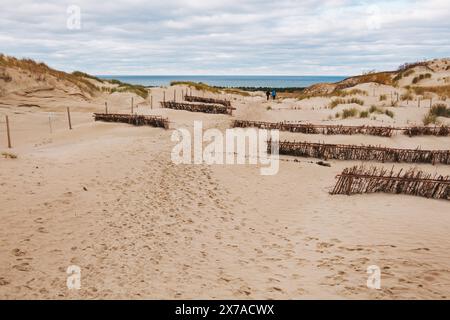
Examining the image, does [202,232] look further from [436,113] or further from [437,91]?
[437,91]

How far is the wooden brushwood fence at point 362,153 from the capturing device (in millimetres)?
12657

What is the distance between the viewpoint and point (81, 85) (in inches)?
1164

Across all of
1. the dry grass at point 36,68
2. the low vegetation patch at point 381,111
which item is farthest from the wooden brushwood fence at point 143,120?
the low vegetation patch at point 381,111

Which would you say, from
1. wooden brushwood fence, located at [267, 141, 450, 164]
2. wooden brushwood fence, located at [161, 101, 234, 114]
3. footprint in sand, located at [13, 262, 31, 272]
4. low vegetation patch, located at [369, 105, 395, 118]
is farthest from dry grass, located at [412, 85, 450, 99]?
footprint in sand, located at [13, 262, 31, 272]

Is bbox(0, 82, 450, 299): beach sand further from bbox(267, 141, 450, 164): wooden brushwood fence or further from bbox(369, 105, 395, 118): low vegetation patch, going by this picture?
bbox(369, 105, 395, 118): low vegetation patch

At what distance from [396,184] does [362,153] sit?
4.09 meters

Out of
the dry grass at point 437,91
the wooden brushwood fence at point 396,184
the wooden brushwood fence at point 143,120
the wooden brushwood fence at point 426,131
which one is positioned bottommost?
the wooden brushwood fence at point 396,184

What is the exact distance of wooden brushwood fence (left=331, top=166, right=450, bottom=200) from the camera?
29.3 ft

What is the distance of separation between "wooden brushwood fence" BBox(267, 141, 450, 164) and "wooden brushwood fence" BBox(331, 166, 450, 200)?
3.61 meters

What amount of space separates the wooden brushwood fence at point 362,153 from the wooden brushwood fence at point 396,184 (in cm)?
361

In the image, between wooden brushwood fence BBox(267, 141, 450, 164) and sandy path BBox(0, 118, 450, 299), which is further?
wooden brushwood fence BBox(267, 141, 450, 164)

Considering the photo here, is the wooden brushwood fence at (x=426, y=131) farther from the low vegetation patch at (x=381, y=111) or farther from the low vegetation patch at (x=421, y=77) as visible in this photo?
the low vegetation patch at (x=421, y=77)

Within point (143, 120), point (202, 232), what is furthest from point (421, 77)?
point (202, 232)

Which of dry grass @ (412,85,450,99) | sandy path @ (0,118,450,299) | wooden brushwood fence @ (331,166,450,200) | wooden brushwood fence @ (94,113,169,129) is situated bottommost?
sandy path @ (0,118,450,299)
